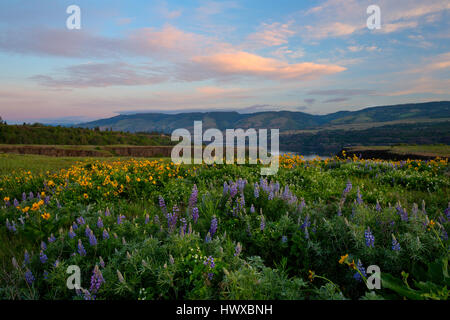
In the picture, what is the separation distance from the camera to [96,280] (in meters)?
2.53

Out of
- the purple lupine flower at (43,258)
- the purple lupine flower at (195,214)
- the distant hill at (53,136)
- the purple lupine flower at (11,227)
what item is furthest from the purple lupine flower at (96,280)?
the distant hill at (53,136)

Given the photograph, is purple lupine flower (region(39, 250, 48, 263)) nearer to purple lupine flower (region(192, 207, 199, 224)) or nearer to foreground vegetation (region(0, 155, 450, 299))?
foreground vegetation (region(0, 155, 450, 299))

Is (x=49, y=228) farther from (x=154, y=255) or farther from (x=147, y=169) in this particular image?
(x=147, y=169)

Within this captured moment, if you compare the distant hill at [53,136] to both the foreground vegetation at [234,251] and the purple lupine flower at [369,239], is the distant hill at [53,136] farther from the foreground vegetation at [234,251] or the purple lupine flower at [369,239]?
the purple lupine flower at [369,239]

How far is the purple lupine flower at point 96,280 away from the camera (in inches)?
97.0

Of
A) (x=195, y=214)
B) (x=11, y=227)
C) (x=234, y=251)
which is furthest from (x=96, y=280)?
(x=11, y=227)

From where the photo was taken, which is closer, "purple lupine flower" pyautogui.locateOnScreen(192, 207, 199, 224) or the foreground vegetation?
the foreground vegetation

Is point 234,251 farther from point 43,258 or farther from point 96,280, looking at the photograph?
point 43,258

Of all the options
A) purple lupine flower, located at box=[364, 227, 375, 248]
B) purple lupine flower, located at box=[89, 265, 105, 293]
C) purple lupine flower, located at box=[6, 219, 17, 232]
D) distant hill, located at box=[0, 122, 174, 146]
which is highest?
distant hill, located at box=[0, 122, 174, 146]

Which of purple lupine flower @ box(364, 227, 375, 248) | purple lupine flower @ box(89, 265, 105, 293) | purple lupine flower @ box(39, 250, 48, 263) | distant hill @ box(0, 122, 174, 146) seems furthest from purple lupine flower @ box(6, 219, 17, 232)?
distant hill @ box(0, 122, 174, 146)

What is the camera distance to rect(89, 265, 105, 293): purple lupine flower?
2463mm

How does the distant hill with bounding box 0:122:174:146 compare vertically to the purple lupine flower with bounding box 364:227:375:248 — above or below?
above
